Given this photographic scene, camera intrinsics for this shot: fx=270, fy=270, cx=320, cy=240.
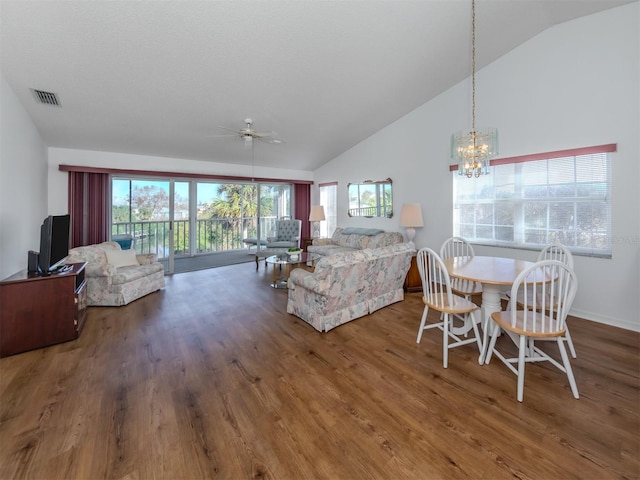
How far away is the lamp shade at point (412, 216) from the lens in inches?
183

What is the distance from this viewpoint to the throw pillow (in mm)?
3939

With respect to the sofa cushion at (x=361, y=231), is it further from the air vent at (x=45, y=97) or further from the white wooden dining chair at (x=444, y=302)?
the air vent at (x=45, y=97)

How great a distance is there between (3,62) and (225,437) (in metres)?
3.93

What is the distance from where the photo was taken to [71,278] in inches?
105

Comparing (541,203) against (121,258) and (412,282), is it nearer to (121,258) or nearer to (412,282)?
(412,282)

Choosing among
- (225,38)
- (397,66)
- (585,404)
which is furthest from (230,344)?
(397,66)

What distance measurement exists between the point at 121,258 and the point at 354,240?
13.6 ft

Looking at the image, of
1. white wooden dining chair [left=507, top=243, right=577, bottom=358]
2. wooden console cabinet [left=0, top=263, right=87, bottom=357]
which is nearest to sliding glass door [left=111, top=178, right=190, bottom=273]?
wooden console cabinet [left=0, top=263, right=87, bottom=357]

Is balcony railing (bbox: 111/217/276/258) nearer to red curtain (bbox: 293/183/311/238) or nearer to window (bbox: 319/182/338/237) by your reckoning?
red curtain (bbox: 293/183/311/238)

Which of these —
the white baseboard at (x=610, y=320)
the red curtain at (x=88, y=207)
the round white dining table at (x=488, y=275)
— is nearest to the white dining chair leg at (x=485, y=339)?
the round white dining table at (x=488, y=275)

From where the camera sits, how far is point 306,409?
1.79 m

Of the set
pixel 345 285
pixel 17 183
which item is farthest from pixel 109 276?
pixel 345 285

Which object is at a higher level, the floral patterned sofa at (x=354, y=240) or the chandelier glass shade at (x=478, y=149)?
the chandelier glass shade at (x=478, y=149)

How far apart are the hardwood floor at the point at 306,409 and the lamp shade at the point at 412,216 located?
2.30 meters
